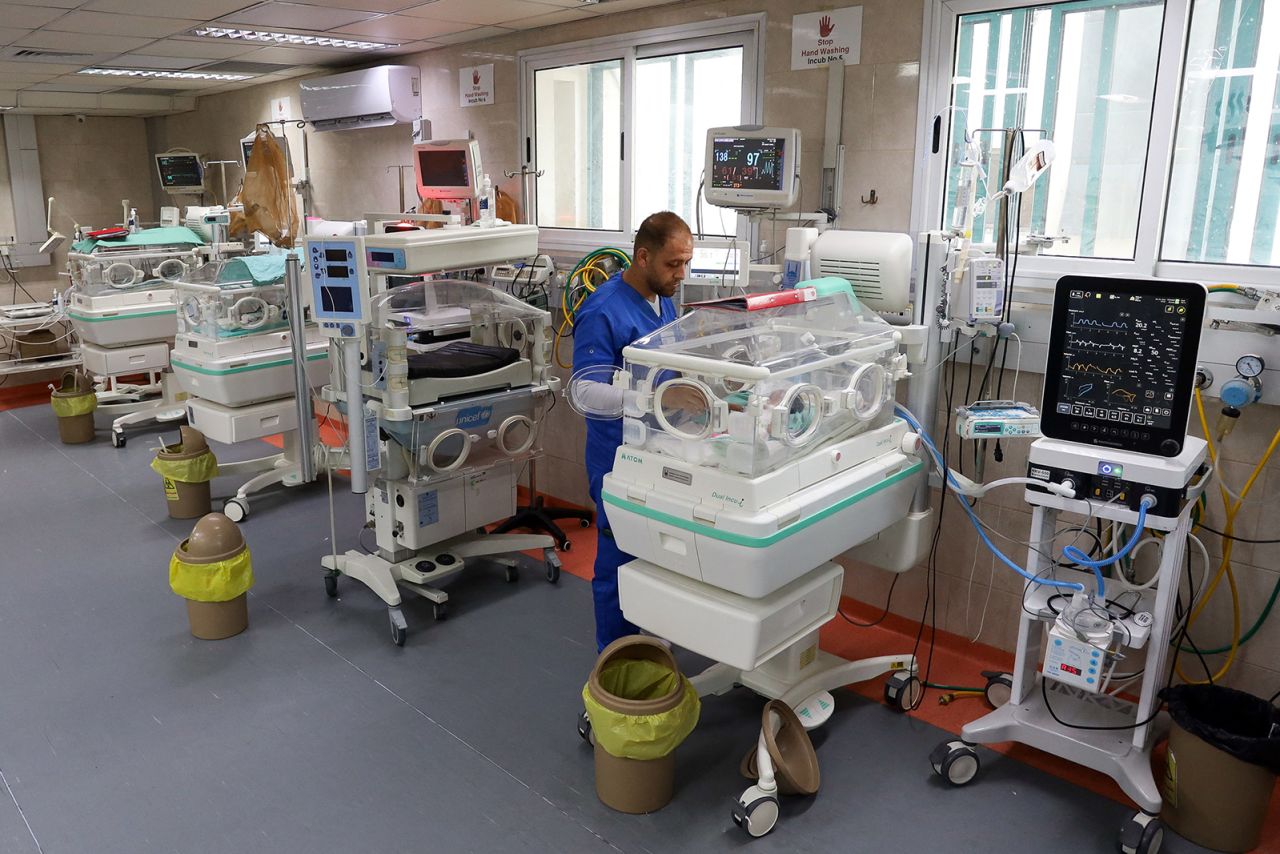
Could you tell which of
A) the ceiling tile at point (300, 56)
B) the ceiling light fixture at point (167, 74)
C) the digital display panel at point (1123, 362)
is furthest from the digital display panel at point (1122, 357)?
the ceiling light fixture at point (167, 74)

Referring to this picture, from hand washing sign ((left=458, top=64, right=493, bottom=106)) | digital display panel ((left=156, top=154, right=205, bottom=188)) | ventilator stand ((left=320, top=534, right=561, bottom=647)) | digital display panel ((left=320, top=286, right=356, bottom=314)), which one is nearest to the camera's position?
digital display panel ((left=320, top=286, right=356, bottom=314))

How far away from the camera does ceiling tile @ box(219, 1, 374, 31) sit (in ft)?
14.1

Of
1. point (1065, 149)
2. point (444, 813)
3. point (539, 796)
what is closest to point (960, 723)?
point (539, 796)

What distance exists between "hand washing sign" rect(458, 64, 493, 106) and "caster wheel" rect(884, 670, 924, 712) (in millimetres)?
3827

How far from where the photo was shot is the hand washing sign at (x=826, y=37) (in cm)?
344

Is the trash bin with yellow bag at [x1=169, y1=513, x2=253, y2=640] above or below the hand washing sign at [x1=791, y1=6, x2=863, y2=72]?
below

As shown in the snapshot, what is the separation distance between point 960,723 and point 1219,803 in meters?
0.78

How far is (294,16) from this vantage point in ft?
14.8

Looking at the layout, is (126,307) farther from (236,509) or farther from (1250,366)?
(1250,366)

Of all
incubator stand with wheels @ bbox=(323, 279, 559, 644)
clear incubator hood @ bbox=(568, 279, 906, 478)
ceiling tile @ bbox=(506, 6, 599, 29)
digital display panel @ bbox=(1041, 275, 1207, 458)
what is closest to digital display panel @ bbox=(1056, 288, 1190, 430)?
digital display panel @ bbox=(1041, 275, 1207, 458)

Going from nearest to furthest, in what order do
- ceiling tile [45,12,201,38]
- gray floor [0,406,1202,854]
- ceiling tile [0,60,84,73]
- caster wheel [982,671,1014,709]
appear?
gray floor [0,406,1202,854] → caster wheel [982,671,1014,709] → ceiling tile [45,12,201,38] → ceiling tile [0,60,84,73]

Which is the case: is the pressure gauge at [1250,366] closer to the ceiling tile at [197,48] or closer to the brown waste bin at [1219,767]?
the brown waste bin at [1219,767]

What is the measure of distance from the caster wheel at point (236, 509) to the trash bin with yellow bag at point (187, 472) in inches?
6.3

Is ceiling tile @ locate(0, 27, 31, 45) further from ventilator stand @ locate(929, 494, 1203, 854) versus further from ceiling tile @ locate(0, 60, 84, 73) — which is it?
ventilator stand @ locate(929, 494, 1203, 854)
